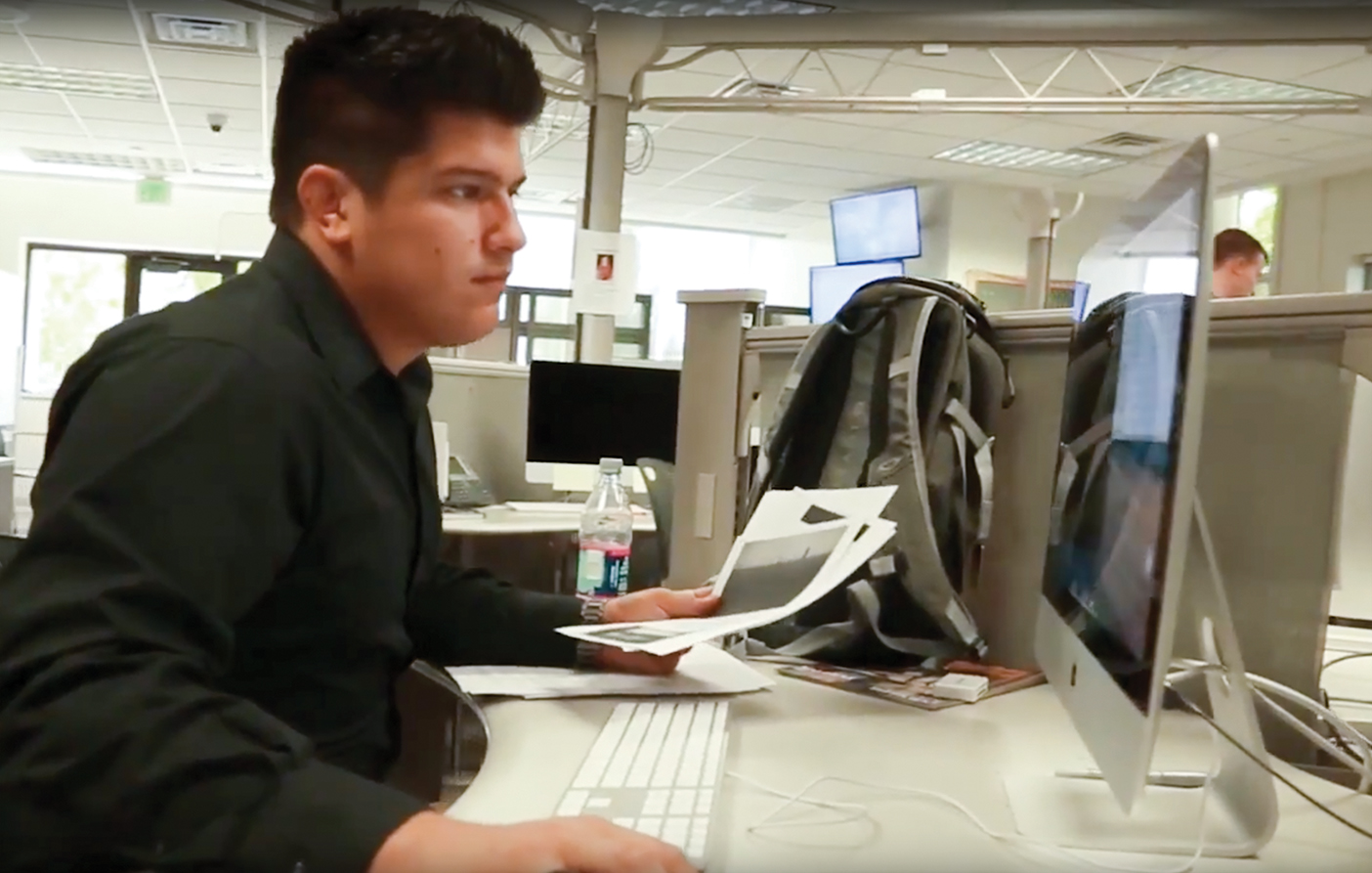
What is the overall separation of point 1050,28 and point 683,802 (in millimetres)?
4240

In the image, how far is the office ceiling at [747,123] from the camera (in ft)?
16.7

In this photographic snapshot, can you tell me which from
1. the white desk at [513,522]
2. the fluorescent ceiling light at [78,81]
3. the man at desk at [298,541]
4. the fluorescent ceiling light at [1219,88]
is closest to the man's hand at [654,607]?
the man at desk at [298,541]

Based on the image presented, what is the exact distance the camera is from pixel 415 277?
3.37 ft

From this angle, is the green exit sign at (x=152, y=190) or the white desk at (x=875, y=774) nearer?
the white desk at (x=875, y=774)

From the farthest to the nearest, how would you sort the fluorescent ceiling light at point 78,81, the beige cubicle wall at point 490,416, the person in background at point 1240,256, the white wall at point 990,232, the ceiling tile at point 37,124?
1. the white wall at point 990,232
2. the ceiling tile at point 37,124
3. the fluorescent ceiling light at point 78,81
4. the beige cubicle wall at point 490,416
5. the person in background at point 1240,256

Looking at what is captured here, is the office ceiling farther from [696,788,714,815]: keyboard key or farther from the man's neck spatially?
[696,788,714,815]: keyboard key

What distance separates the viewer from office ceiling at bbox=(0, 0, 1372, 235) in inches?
201

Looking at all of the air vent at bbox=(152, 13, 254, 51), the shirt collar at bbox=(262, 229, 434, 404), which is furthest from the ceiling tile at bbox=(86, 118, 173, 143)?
the shirt collar at bbox=(262, 229, 434, 404)

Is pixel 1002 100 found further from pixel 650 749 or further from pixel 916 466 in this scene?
pixel 650 749

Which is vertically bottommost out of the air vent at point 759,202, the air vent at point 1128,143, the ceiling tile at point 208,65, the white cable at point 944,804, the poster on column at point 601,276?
the white cable at point 944,804

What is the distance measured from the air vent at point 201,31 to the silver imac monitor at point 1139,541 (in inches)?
188

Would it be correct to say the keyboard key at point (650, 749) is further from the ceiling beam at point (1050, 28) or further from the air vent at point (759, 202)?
the air vent at point (759, 202)

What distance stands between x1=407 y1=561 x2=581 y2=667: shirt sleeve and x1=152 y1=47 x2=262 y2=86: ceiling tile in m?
4.85

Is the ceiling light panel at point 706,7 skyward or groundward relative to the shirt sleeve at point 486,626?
skyward
